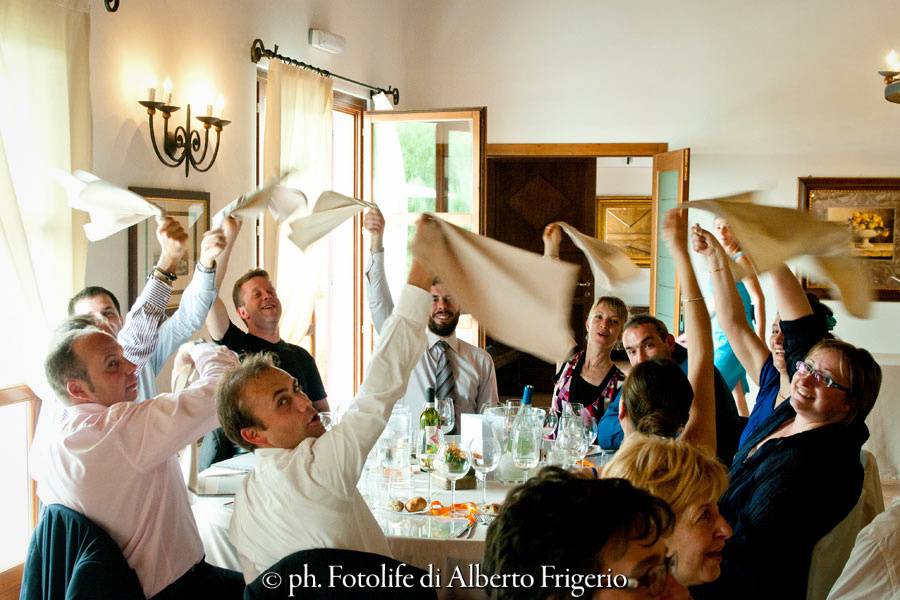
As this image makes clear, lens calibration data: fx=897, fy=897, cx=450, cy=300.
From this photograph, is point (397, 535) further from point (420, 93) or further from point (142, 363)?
point (420, 93)

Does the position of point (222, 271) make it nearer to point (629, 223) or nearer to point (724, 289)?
point (724, 289)

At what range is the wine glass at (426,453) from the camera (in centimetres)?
287

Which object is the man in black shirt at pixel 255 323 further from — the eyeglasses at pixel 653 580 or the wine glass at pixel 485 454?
the eyeglasses at pixel 653 580

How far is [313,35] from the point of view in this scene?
5.76 meters

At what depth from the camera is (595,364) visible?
3.81 m

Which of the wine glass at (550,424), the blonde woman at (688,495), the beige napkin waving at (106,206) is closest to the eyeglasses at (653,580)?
the blonde woman at (688,495)

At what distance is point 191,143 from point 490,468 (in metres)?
2.62

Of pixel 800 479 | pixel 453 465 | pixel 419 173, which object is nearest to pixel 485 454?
pixel 453 465

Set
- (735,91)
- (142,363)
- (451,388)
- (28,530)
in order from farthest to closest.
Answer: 1. (735,91)
2. (451,388)
3. (28,530)
4. (142,363)

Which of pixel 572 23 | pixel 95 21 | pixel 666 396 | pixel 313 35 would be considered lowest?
pixel 666 396

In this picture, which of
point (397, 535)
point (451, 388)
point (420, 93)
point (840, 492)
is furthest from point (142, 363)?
point (420, 93)

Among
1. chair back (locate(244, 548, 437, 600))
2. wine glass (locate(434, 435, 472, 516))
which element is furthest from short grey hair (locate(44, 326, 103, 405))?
wine glass (locate(434, 435, 472, 516))

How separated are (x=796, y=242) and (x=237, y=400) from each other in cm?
139

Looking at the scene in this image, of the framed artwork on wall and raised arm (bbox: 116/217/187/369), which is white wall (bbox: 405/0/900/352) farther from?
raised arm (bbox: 116/217/187/369)
